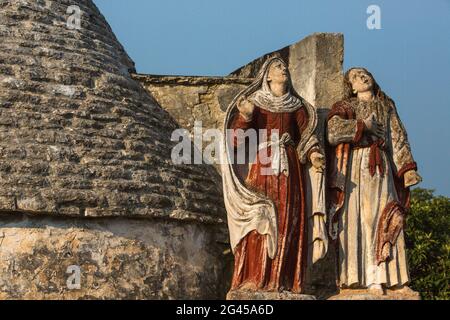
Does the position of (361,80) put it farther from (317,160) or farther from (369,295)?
(369,295)

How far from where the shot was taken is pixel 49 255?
31.4 ft

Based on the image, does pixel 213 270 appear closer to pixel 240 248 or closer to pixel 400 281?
pixel 240 248

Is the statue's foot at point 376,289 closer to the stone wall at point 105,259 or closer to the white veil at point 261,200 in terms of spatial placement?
the white veil at point 261,200

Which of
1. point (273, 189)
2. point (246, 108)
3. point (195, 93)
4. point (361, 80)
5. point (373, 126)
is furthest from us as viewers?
point (195, 93)

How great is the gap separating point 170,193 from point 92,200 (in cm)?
89

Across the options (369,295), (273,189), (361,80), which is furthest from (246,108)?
(369,295)

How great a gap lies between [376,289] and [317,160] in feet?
4.31

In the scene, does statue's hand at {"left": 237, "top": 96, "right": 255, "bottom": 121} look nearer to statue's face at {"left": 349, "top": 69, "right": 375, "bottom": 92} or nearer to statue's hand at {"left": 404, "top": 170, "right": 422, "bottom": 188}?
statue's face at {"left": 349, "top": 69, "right": 375, "bottom": 92}

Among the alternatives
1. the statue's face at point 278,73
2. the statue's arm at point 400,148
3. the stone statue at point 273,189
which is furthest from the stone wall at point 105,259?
the statue's arm at point 400,148

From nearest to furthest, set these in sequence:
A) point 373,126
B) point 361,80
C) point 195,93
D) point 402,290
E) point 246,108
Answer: point 246,108, point 402,290, point 373,126, point 361,80, point 195,93

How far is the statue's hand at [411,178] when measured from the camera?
34.4 ft

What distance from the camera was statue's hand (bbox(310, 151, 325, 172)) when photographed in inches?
404

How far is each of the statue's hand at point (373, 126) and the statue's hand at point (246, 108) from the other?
115 centimetres

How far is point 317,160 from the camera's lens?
1025 centimetres
